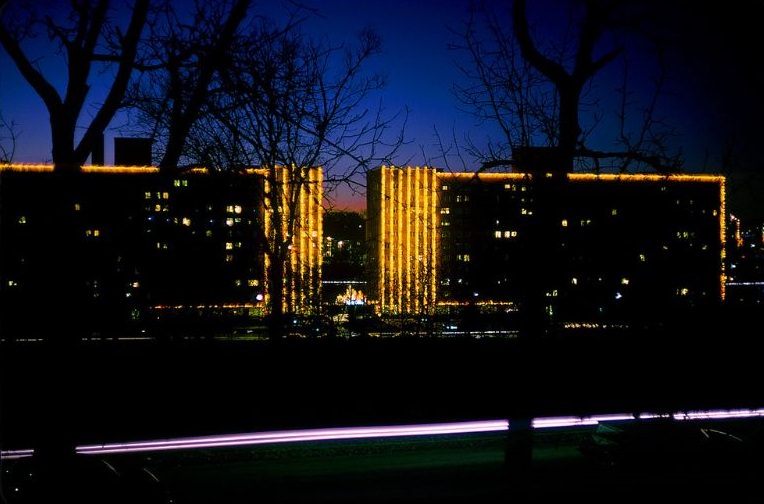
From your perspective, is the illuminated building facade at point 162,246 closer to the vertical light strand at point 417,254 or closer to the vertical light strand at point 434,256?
the vertical light strand at point 417,254

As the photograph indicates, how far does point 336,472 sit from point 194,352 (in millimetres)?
3531

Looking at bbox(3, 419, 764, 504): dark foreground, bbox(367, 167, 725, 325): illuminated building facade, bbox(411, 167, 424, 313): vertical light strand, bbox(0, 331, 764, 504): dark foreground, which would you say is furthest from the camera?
bbox(411, 167, 424, 313): vertical light strand

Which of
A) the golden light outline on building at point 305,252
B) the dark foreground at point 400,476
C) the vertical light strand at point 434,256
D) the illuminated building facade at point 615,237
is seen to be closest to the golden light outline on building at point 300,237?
the golden light outline on building at point 305,252

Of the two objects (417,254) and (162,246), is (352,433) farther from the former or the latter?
(417,254)

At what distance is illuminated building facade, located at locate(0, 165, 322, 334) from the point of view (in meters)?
10.7

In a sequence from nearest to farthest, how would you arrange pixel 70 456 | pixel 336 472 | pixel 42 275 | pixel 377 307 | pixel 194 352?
pixel 70 456
pixel 42 275
pixel 336 472
pixel 194 352
pixel 377 307

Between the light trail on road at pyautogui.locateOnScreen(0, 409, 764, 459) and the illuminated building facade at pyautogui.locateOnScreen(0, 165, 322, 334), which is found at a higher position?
the illuminated building facade at pyautogui.locateOnScreen(0, 165, 322, 334)

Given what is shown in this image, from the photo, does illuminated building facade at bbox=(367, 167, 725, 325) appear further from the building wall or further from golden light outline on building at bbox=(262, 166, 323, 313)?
golden light outline on building at bbox=(262, 166, 323, 313)

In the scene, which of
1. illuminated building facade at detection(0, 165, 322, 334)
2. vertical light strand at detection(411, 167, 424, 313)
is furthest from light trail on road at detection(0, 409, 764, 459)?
vertical light strand at detection(411, 167, 424, 313)

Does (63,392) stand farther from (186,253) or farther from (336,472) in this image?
(186,253)

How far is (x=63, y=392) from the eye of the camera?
242 inches

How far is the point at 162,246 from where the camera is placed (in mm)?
14406

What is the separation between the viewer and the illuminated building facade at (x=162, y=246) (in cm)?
1073

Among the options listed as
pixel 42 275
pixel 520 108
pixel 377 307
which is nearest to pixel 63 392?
pixel 42 275
